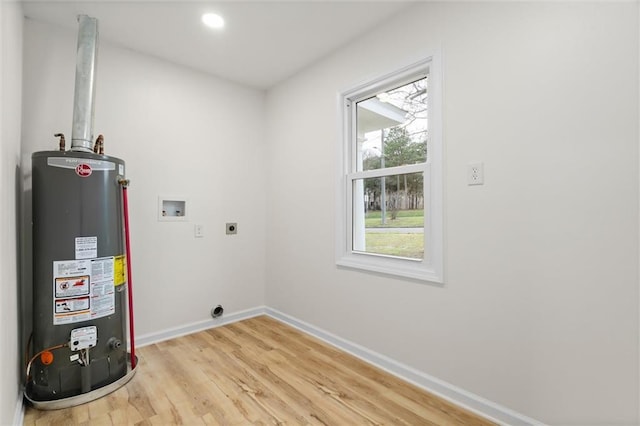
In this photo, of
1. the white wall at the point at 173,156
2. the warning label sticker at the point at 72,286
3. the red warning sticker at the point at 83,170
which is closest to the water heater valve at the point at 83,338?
the warning label sticker at the point at 72,286

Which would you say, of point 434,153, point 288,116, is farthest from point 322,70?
point 434,153

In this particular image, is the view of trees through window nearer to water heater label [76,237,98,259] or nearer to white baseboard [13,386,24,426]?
water heater label [76,237,98,259]

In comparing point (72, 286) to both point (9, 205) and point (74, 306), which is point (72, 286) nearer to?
point (74, 306)

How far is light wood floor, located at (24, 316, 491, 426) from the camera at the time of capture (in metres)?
1.64

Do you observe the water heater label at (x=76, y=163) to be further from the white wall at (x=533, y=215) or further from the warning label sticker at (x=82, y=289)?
the white wall at (x=533, y=215)

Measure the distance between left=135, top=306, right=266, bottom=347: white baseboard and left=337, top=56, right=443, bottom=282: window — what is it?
52.8 inches

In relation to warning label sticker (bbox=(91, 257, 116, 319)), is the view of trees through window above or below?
above

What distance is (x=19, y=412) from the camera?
1.62 meters

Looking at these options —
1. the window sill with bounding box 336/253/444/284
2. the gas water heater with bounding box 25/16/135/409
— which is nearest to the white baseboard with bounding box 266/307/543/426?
the window sill with bounding box 336/253/444/284

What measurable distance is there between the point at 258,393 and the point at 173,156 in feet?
6.79

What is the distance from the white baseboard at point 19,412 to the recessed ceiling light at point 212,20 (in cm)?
258

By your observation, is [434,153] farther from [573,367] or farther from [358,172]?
[573,367]

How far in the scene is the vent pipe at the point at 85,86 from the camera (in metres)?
1.89

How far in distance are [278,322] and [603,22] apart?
3.10 m
